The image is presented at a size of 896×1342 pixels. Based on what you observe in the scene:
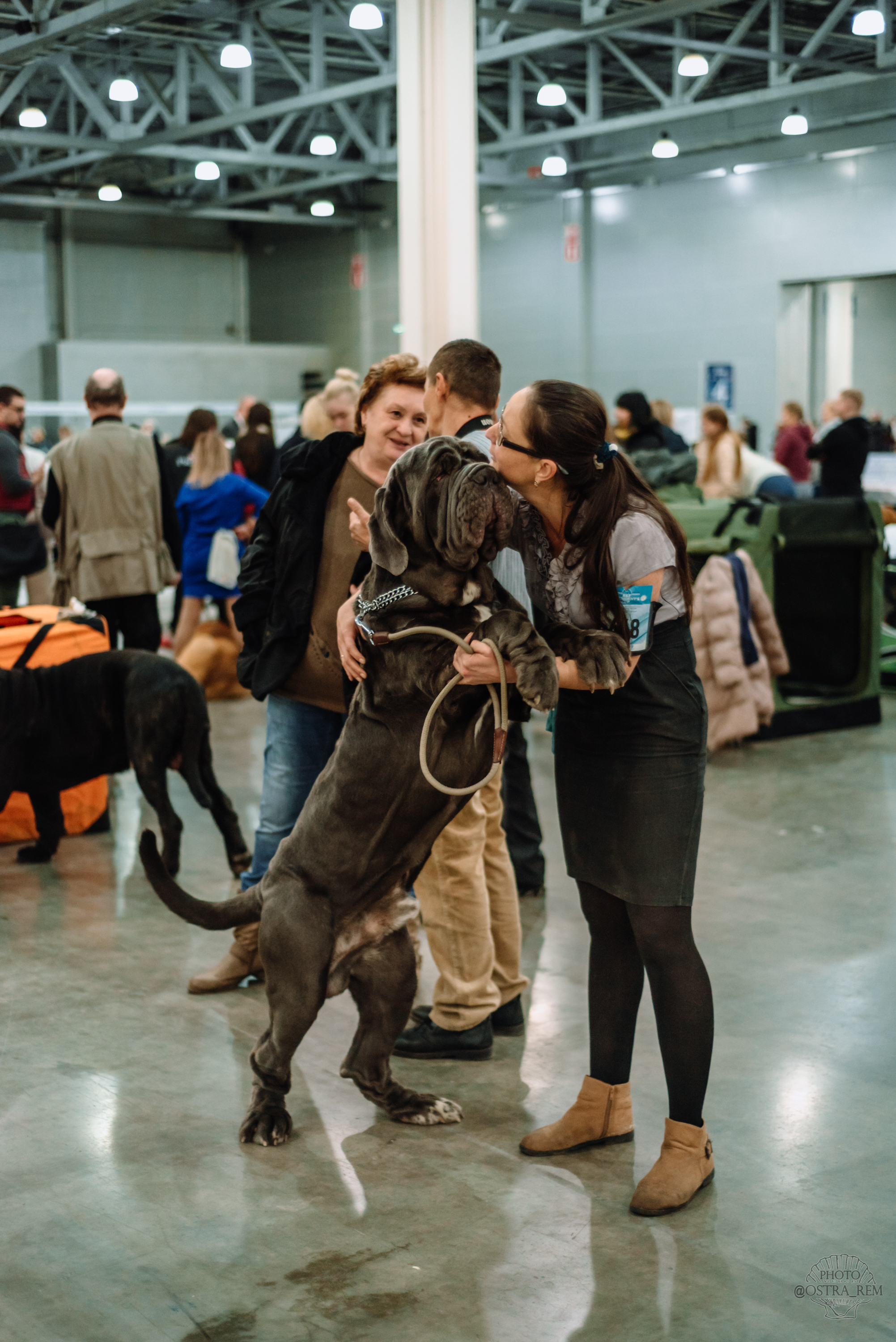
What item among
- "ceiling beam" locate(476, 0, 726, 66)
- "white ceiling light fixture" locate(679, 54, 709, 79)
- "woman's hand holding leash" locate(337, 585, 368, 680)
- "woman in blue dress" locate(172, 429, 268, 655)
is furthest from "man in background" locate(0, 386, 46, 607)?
"white ceiling light fixture" locate(679, 54, 709, 79)

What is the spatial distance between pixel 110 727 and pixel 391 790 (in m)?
2.20

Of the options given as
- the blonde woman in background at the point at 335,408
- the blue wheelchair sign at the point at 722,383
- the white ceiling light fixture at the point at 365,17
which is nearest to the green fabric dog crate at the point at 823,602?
the blonde woman in background at the point at 335,408

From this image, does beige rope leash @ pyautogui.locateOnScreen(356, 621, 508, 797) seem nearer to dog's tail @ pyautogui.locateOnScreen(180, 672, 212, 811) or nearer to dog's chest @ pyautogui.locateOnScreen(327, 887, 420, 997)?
dog's chest @ pyautogui.locateOnScreen(327, 887, 420, 997)

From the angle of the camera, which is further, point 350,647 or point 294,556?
point 294,556

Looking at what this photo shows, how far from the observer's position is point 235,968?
3615mm

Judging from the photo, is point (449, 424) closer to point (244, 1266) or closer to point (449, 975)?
point (449, 975)

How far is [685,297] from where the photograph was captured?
16.9 meters

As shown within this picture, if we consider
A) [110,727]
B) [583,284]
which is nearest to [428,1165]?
[110,727]

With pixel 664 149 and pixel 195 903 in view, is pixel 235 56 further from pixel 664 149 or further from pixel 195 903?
pixel 195 903

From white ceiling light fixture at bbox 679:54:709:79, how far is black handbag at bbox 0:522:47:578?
29.1 feet

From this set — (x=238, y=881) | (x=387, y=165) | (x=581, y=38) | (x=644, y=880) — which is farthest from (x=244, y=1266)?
(x=387, y=165)

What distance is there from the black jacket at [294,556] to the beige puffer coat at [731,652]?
3233mm

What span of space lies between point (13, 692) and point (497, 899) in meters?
1.94

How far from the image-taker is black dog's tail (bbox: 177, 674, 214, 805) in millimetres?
4402
